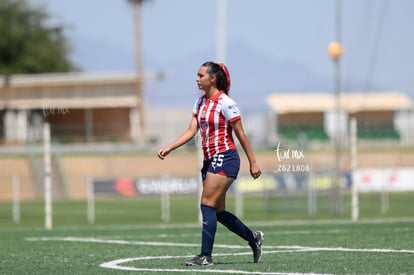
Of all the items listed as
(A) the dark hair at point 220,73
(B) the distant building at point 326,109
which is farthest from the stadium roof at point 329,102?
(A) the dark hair at point 220,73

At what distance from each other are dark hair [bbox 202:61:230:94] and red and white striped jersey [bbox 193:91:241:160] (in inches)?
7.9

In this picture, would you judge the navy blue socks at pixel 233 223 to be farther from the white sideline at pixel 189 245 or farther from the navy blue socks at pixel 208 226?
the white sideline at pixel 189 245

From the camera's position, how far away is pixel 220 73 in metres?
11.6

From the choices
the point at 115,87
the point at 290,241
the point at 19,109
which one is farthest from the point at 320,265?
the point at 115,87

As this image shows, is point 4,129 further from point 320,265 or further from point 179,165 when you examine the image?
point 320,265

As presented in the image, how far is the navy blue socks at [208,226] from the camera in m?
11.3

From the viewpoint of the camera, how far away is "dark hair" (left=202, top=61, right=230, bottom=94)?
1152cm

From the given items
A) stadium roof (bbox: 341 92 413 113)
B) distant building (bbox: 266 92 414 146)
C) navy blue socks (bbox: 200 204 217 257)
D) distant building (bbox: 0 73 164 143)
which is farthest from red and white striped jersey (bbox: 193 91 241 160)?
stadium roof (bbox: 341 92 413 113)

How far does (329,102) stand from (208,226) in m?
68.3

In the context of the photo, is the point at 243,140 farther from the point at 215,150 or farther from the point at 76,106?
the point at 76,106

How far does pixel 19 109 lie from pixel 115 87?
8791 millimetres

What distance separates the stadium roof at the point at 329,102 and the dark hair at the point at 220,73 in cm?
6136

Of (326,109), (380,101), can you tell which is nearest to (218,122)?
(326,109)

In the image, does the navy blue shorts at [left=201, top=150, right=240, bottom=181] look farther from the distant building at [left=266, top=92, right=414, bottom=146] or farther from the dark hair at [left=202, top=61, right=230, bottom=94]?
the distant building at [left=266, top=92, right=414, bottom=146]
